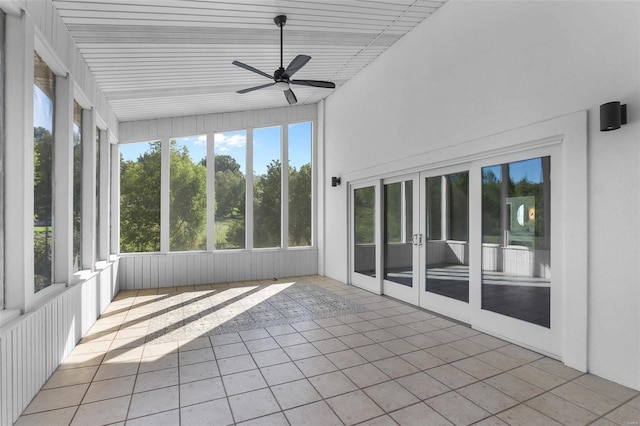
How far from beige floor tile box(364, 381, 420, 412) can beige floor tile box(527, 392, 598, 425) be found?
853 millimetres

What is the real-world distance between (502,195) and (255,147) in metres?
5.12

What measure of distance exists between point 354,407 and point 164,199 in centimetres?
564

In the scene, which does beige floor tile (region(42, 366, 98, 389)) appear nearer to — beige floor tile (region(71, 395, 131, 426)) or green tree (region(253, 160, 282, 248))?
beige floor tile (region(71, 395, 131, 426))

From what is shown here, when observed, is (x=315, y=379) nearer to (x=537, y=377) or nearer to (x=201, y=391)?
(x=201, y=391)

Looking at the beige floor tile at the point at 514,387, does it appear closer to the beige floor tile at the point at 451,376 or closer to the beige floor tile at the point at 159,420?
the beige floor tile at the point at 451,376

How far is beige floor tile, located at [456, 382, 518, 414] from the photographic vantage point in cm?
242

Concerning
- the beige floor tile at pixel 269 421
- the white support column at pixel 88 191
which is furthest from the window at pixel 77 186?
the beige floor tile at pixel 269 421

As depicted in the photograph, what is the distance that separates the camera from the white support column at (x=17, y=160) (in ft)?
8.17

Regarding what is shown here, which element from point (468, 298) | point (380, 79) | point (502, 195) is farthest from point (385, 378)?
point (380, 79)

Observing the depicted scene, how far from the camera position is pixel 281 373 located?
2.92m

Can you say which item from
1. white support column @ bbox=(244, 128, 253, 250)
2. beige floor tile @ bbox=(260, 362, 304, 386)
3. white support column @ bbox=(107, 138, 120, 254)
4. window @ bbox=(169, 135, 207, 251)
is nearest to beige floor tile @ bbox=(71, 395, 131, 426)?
beige floor tile @ bbox=(260, 362, 304, 386)

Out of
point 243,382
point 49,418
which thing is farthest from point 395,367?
point 49,418

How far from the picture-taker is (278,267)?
24.5 feet

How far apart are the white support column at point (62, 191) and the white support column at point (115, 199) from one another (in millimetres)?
2937
